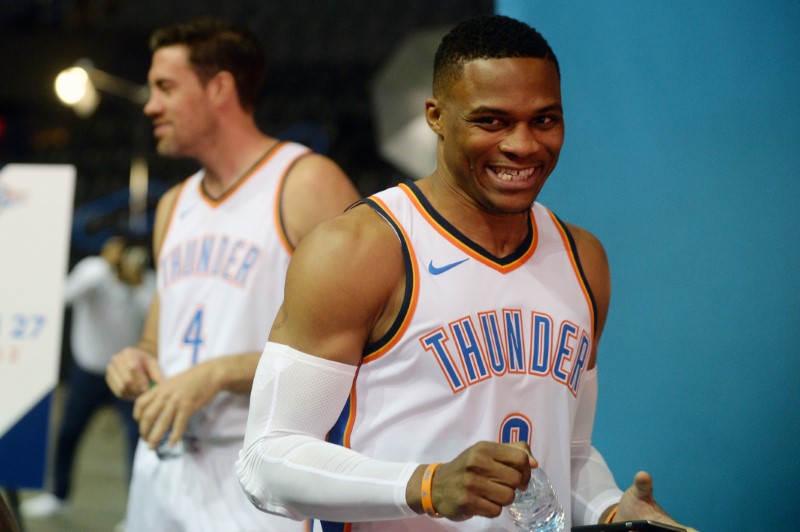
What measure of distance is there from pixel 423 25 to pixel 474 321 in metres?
10.6

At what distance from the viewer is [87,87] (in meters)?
8.49

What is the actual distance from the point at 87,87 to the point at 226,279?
675 cm

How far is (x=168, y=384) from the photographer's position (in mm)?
2229

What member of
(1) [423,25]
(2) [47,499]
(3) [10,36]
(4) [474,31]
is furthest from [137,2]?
(4) [474,31]

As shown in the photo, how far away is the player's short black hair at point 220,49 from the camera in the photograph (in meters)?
2.67

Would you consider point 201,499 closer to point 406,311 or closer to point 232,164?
point 232,164

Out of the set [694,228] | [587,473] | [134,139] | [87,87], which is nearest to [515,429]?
[587,473]

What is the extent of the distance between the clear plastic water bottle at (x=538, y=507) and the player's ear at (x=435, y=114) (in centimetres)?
61

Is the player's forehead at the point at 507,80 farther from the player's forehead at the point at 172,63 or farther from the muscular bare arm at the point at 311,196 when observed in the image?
the player's forehead at the point at 172,63

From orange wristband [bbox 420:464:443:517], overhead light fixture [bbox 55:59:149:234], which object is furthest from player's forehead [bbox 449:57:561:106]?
overhead light fixture [bbox 55:59:149:234]

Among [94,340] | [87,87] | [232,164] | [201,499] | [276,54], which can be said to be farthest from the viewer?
[276,54]

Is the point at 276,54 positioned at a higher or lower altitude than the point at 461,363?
higher

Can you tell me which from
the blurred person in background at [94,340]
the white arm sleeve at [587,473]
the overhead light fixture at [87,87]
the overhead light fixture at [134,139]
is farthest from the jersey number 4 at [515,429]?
the overhead light fixture at [134,139]

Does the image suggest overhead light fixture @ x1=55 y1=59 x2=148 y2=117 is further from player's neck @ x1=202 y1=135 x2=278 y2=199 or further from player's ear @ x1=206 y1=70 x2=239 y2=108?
player's neck @ x1=202 y1=135 x2=278 y2=199
